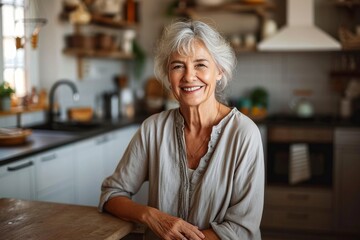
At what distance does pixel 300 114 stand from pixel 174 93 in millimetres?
3249

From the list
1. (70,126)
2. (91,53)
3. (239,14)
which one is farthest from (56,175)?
(239,14)

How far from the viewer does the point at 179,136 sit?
217cm

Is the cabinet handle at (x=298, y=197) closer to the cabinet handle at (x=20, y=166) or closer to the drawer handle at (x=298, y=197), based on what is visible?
the drawer handle at (x=298, y=197)

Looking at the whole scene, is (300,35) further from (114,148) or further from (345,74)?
(114,148)

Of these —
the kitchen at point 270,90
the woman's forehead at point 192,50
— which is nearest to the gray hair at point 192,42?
the woman's forehead at point 192,50

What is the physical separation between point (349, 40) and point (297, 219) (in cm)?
177

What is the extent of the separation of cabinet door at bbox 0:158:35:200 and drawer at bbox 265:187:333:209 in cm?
235

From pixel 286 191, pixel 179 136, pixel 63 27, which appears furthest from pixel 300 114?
pixel 179 136

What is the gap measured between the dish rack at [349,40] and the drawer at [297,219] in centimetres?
158

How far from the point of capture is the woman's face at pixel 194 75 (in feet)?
6.76

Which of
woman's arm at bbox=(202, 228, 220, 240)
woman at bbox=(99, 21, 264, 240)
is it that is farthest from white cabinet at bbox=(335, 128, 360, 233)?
woman's arm at bbox=(202, 228, 220, 240)

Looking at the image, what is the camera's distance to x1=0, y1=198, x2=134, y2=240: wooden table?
5.73ft

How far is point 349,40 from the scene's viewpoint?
4879 mm

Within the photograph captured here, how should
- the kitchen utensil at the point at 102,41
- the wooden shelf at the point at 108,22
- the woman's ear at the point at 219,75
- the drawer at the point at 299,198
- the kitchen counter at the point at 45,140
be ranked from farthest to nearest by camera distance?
the kitchen utensil at the point at 102,41 → the drawer at the point at 299,198 → the wooden shelf at the point at 108,22 → the kitchen counter at the point at 45,140 → the woman's ear at the point at 219,75
